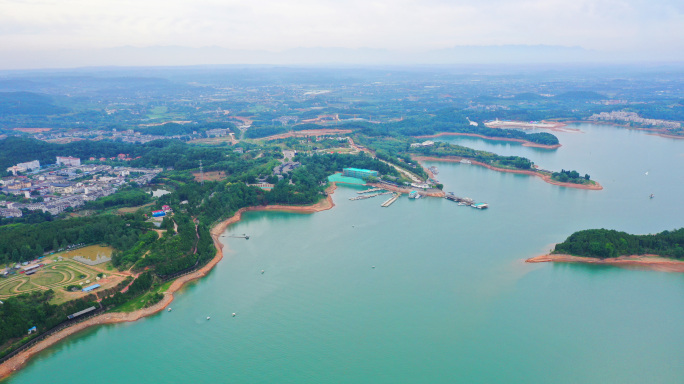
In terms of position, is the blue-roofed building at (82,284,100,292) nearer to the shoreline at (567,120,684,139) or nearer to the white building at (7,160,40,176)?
the white building at (7,160,40,176)

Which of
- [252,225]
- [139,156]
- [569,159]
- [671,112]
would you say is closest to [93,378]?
[252,225]

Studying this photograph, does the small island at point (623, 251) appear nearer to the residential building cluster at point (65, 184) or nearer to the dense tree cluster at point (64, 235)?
the dense tree cluster at point (64, 235)

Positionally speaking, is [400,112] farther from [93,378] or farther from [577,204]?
[93,378]

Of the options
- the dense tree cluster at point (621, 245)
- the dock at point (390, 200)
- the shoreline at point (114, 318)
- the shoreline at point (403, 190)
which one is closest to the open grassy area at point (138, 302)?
the shoreline at point (114, 318)

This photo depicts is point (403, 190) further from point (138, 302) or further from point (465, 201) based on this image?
point (138, 302)

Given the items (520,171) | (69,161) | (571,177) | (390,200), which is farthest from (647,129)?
(69,161)

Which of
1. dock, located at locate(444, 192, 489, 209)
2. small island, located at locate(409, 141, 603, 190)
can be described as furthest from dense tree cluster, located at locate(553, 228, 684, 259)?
small island, located at locate(409, 141, 603, 190)
